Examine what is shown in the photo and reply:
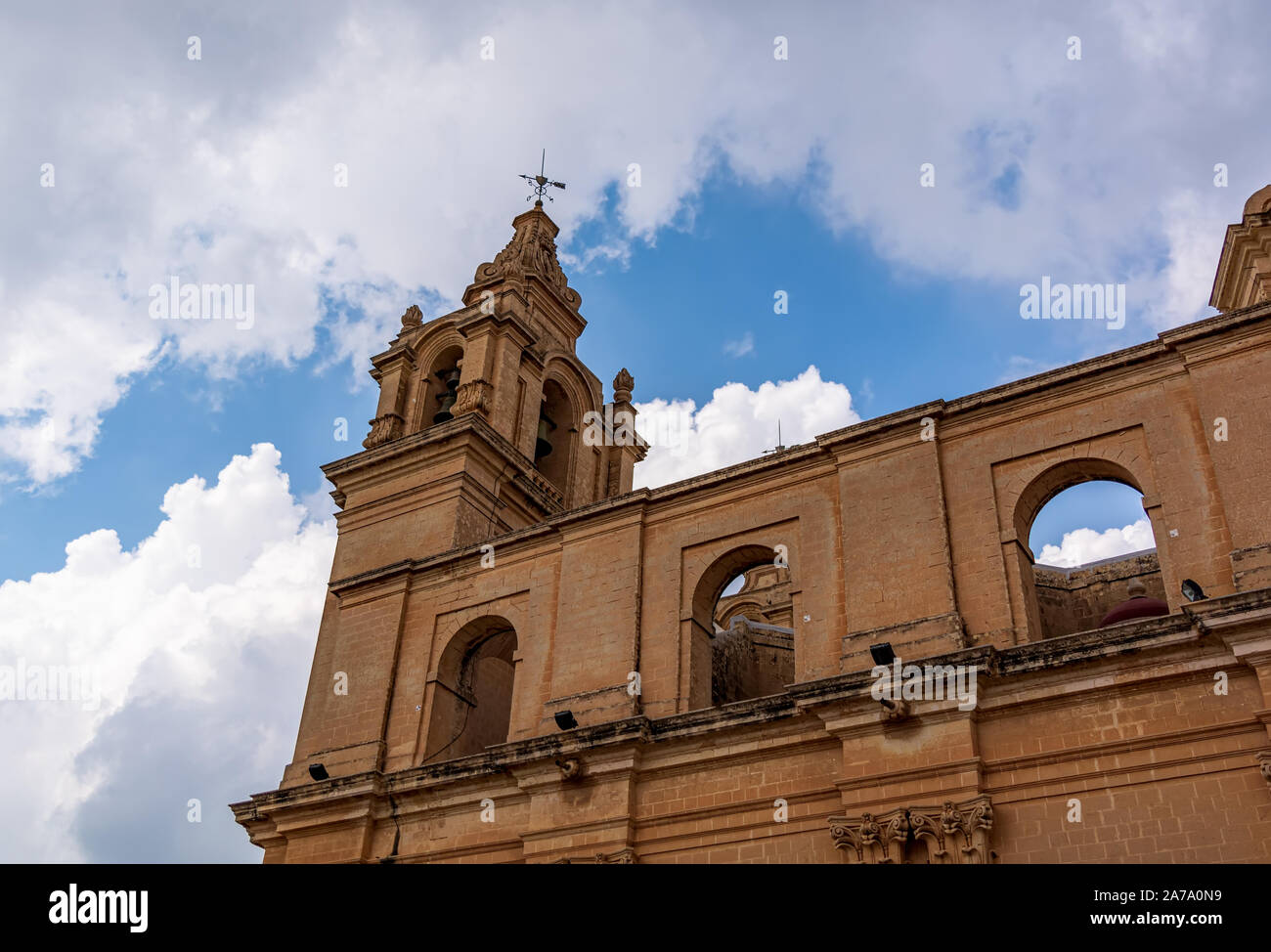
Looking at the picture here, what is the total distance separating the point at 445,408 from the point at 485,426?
2.69m

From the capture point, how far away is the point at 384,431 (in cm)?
2325

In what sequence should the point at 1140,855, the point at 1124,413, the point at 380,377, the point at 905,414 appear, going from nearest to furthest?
the point at 1140,855 → the point at 1124,413 → the point at 905,414 → the point at 380,377

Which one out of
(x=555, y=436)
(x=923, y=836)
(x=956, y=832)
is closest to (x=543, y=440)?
(x=555, y=436)

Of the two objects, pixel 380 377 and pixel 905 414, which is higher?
pixel 380 377

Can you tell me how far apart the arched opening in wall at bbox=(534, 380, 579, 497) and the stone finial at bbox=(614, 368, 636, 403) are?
1328 millimetres

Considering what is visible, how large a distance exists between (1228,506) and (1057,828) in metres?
3.88

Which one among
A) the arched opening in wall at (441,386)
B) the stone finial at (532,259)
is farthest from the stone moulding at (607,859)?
the stone finial at (532,259)

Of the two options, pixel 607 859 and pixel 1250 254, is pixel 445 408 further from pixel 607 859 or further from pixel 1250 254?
pixel 1250 254

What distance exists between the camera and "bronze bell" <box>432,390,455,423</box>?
23469 mm

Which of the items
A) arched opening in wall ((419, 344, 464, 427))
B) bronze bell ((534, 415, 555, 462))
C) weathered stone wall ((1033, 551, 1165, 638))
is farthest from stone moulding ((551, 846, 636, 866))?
bronze bell ((534, 415, 555, 462))

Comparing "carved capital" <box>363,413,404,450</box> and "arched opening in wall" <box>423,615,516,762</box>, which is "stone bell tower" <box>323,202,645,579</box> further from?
"arched opening in wall" <box>423,615,516,762</box>

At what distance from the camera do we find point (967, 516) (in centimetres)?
1524
